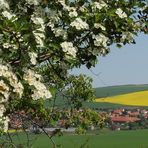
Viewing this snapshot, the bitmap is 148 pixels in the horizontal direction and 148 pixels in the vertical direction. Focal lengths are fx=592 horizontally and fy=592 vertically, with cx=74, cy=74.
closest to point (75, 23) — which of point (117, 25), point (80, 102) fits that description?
point (117, 25)

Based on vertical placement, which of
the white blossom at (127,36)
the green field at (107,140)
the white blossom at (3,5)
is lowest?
the green field at (107,140)

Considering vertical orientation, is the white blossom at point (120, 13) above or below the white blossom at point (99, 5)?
below

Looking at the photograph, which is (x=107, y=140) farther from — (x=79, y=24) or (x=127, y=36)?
(x=79, y=24)

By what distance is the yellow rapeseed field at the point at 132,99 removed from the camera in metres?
69.8

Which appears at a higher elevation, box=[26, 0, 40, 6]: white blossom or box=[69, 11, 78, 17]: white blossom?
box=[26, 0, 40, 6]: white blossom

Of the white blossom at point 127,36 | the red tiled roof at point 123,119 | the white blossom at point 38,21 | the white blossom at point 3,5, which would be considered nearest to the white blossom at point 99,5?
the white blossom at point 127,36

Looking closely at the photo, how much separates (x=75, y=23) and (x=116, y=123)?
4425 cm

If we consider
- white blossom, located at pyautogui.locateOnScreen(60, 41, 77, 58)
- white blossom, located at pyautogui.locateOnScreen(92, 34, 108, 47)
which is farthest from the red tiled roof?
white blossom, located at pyautogui.locateOnScreen(60, 41, 77, 58)

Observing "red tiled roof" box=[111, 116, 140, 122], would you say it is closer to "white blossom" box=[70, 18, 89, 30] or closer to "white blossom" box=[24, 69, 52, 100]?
"white blossom" box=[70, 18, 89, 30]

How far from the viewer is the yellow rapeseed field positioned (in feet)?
229

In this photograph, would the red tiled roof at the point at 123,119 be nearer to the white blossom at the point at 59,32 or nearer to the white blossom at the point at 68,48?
the white blossom at the point at 59,32

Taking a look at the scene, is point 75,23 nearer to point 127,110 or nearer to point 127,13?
point 127,13

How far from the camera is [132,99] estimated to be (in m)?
73.2

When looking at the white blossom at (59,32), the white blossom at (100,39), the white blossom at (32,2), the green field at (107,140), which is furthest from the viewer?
the green field at (107,140)
